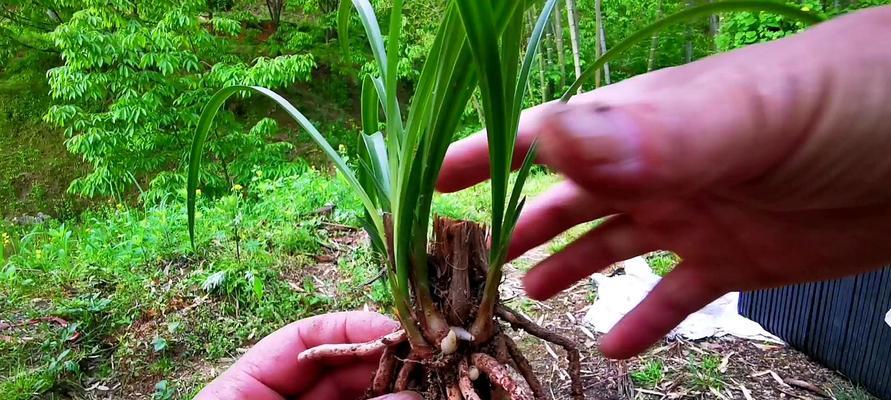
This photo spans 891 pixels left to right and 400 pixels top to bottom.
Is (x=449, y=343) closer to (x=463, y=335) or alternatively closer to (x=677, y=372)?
(x=463, y=335)

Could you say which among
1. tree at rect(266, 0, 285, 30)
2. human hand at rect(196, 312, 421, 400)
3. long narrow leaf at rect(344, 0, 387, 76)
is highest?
tree at rect(266, 0, 285, 30)

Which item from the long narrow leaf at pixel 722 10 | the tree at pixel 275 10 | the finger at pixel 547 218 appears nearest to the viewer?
the long narrow leaf at pixel 722 10

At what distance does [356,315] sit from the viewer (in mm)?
943

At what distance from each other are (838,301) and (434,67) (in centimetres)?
117

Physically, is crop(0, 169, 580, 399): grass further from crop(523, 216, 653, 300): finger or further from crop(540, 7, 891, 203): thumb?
crop(540, 7, 891, 203): thumb

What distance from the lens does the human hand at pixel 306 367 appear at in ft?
2.91

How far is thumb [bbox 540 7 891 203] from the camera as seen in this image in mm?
336

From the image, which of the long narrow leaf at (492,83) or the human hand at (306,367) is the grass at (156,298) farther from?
the long narrow leaf at (492,83)

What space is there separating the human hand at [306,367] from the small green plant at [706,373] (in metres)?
0.70

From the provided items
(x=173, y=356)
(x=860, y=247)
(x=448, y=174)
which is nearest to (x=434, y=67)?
(x=448, y=174)

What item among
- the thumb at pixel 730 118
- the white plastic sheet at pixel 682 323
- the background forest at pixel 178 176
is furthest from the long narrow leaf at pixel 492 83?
the white plastic sheet at pixel 682 323

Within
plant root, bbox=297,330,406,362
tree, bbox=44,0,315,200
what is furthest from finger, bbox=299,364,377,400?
tree, bbox=44,0,315,200

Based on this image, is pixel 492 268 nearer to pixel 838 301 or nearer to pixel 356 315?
pixel 356 315

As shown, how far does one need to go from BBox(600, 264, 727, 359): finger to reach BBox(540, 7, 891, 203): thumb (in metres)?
0.33
